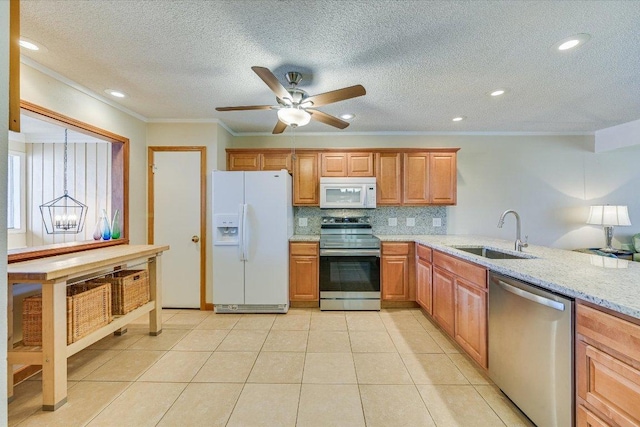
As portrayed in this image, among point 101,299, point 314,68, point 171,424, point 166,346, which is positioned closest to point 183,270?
point 166,346

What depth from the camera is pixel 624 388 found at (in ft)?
3.53

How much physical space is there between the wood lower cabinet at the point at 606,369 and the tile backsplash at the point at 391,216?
2.79m

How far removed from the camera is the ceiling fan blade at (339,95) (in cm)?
194

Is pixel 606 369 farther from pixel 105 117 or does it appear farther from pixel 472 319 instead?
pixel 105 117

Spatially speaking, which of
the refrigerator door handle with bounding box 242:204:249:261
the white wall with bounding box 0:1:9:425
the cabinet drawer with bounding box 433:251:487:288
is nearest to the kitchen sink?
the cabinet drawer with bounding box 433:251:487:288

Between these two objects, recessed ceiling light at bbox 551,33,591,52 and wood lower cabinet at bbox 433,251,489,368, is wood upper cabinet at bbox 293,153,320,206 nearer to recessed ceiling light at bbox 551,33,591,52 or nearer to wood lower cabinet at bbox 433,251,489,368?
wood lower cabinet at bbox 433,251,489,368

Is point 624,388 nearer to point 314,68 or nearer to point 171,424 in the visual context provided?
point 171,424

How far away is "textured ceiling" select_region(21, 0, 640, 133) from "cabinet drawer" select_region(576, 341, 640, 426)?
180 centimetres

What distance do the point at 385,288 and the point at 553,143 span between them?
129 inches

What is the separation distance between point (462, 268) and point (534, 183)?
269cm

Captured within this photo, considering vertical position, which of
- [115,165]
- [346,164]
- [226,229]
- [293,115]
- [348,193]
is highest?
[293,115]

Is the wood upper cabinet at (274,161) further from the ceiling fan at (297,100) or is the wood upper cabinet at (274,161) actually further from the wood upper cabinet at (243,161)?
the ceiling fan at (297,100)

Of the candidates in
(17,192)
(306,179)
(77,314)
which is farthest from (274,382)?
(17,192)

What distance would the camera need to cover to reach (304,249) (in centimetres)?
348
